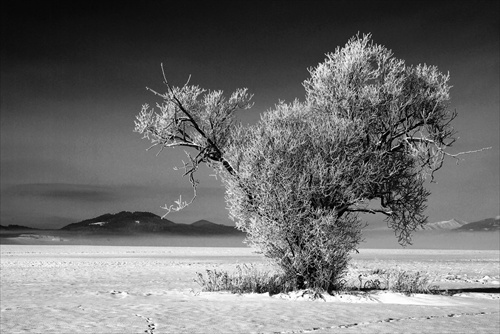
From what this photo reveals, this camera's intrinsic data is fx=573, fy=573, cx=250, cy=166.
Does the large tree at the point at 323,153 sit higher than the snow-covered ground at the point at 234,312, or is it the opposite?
the large tree at the point at 323,153

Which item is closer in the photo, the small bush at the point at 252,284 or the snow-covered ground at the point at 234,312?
the snow-covered ground at the point at 234,312

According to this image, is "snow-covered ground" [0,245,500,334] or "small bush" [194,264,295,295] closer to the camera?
"snow-covered ground" [0,245,500,334]

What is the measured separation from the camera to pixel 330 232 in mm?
17234

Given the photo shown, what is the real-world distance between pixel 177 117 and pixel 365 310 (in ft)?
29.9

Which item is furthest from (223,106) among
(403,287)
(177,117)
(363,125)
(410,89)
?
(403,287)

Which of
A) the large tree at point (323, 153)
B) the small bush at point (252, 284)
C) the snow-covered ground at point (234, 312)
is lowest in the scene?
the snow-covered ground at point (234, 312)

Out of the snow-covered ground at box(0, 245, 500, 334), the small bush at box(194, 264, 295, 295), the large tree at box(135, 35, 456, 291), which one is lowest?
the snow-covered ground at box(0, 245, 500, 334)

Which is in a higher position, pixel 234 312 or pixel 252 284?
pixel 252 284

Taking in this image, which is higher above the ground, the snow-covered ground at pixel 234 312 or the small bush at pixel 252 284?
the small bush at pixel 252 284

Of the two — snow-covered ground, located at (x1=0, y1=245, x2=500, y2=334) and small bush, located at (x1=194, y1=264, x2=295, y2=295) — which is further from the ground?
small bush, located at (x1=194, y1=264, x2=295, y2=295)

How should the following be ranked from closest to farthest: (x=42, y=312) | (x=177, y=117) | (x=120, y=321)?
(x=120, y=321) → (x=42, y=312) → (x=177, y=117)

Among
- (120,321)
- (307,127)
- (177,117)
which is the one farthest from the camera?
(177,117)

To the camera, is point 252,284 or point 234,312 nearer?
point 234,312

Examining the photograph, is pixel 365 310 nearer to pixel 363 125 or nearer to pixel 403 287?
pixel 403 287
